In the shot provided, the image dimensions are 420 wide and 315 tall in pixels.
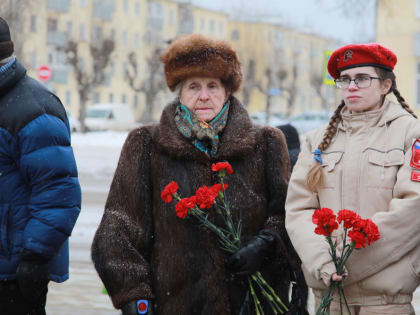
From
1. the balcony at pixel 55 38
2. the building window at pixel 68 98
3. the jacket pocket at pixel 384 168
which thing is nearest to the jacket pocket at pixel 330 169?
the jacket pocket at pixel 384 168

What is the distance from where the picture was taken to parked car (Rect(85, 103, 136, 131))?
42469 millimetres

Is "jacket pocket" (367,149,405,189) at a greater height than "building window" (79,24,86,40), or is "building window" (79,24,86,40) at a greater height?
"jacket pocket" (367,149,405,189)

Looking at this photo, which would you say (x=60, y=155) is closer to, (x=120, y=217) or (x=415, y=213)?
(x=120, y=217)

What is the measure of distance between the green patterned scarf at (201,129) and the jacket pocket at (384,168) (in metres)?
0.76

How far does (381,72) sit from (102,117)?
40.1 metres

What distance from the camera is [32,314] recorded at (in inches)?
146

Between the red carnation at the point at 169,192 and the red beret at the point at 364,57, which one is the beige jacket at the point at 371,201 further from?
the red carnation at the point at 169,192

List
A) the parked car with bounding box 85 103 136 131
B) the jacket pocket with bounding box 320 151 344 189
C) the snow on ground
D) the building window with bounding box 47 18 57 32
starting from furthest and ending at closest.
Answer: the building window with bounding box 47 18 57 32
the parked car with bounding box 85 103 136 131
the snow on ground
the jacket pocket with bounding box 320 151 344 189

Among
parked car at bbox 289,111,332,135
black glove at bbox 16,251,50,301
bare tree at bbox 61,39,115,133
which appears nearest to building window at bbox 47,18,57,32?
bare tree at bbox 61,39,115,133

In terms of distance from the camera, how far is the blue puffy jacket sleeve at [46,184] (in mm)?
3566

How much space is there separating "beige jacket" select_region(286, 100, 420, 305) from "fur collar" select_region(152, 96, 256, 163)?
12.6 inches

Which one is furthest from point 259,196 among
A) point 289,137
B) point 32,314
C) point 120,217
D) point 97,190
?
point 97,190

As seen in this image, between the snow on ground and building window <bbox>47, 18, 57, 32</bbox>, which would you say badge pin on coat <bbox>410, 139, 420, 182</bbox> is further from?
building window <bbox>47, 18, 57, 32</bbox>

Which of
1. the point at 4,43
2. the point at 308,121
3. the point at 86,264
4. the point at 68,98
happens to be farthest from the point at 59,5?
the point at 4,43
